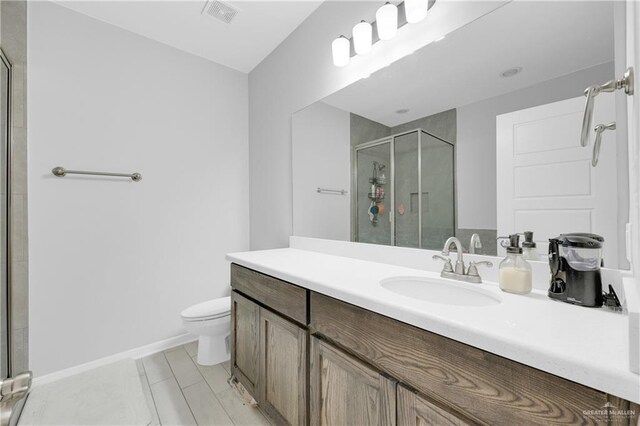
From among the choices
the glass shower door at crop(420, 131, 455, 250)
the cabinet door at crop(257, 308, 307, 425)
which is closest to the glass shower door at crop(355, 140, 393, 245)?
the glass shower door at crop(420, 131, 455, 250)

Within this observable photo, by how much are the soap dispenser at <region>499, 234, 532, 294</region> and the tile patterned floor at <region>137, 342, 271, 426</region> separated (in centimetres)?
134

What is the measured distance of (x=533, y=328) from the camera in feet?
2.06

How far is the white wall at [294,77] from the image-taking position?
1.29 meters

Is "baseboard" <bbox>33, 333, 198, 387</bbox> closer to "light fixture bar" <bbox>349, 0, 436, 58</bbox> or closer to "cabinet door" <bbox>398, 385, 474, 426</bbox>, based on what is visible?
"cabinet door" <bbox>398, 385, 474, 426</bbox>

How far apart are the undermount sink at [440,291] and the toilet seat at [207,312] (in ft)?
4.36

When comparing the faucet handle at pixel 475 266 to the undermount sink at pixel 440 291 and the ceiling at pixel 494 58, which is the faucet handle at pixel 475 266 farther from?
the ceiling at pixel 494 58

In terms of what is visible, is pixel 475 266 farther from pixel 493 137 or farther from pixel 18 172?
pixel 18 172

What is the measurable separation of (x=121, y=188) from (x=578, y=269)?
101 inches

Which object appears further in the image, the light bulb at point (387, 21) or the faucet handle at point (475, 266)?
the light bulb at point (387, 21)

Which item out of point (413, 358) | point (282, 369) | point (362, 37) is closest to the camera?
point (413, 358)

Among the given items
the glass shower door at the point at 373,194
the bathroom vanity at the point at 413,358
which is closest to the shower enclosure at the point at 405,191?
the glass shower door at the point at 373,194

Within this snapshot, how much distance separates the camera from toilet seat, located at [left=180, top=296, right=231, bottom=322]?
6.05ft

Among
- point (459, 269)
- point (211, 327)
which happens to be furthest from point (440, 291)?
point (211, 327)

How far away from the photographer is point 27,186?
1.70m
